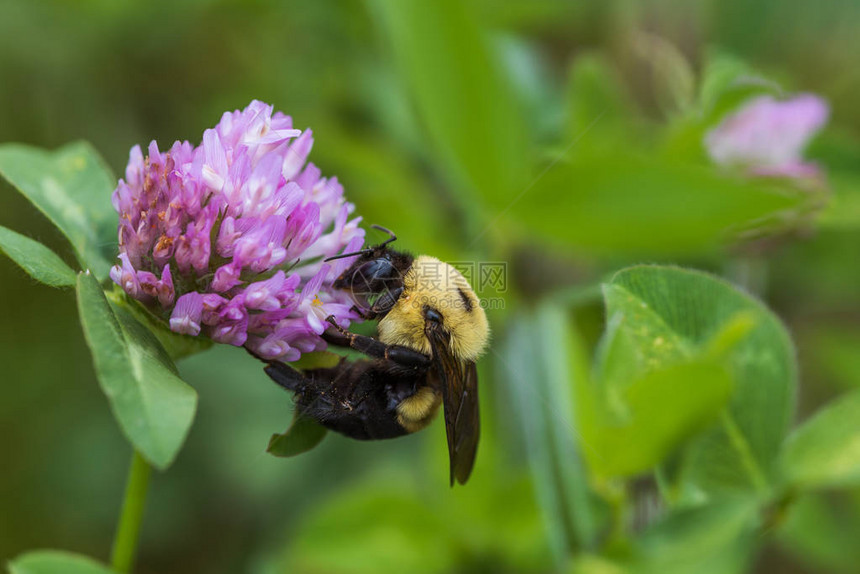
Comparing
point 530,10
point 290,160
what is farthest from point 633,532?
point 530,10

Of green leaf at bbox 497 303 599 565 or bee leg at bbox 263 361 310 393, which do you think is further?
green leaf at bbox 497 303 599 565

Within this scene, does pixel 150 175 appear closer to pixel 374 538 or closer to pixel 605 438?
pixel 605 438

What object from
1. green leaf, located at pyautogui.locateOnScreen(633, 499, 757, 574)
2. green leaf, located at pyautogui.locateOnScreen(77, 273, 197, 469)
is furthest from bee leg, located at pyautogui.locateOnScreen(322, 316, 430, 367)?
green leaf, located at pyautogui.locateOnScreen(633, 499, 757, 574)

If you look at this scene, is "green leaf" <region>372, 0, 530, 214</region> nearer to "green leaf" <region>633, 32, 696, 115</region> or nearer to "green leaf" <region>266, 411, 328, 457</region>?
"green leaf" <region>633, 32, 696, 115</region>

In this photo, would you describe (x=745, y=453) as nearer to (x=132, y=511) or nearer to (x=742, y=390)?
(x=742, y=390)

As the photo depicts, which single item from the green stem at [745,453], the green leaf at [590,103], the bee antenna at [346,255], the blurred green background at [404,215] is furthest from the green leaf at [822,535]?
the bee antenna at [346,255]

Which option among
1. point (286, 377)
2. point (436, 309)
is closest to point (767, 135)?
point (436, 309)
